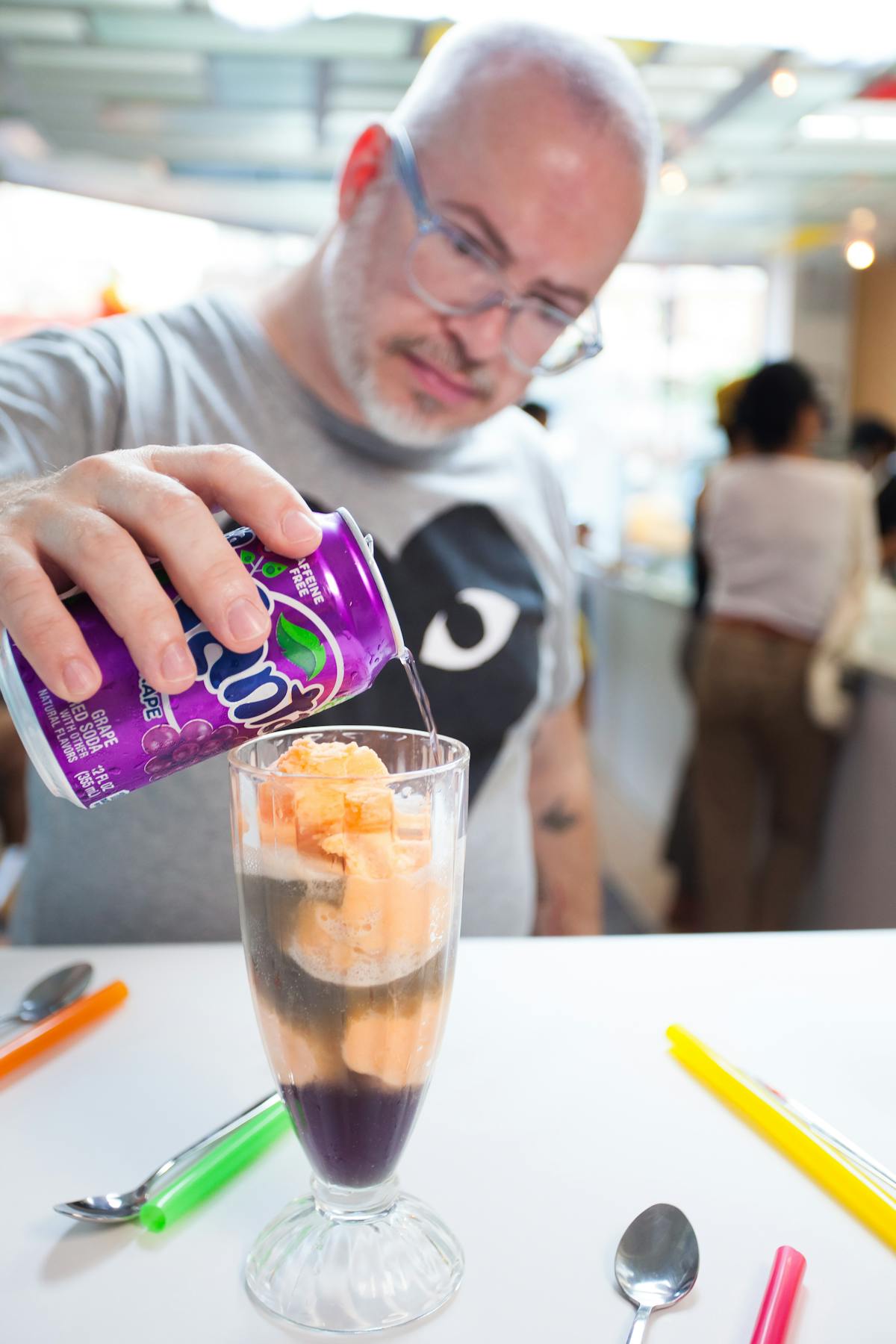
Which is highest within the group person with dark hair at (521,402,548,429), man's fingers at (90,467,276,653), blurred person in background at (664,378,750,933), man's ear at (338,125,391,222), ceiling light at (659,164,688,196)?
ceiling light at (659,164,688,196)

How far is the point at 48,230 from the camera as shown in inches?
206

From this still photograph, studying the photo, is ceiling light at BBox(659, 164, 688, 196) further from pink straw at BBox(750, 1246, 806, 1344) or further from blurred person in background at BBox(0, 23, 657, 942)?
pink straw at BBox(750, 1246, 806, 1344)

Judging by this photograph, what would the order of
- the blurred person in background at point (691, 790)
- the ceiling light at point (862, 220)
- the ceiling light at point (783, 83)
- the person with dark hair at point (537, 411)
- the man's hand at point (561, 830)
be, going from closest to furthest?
the man's hand at point (561, 830), the blurred person in background at point (691, 790), the person with dark hair at point (537, 411), the ceiling light at point (783, 83), the ceiling light at point (862, 220)

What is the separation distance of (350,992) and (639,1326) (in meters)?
0.21

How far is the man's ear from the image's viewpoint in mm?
1243

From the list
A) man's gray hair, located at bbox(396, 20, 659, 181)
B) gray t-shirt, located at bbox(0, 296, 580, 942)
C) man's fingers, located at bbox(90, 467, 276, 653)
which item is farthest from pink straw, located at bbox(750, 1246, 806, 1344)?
man's gray hair, located at bbox(396, 20, 659, 181)

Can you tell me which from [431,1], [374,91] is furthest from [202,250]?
[431,1]

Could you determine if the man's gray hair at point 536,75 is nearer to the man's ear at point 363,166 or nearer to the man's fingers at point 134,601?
the man's ear at point 363,166

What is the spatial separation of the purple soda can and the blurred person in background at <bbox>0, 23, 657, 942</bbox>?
490 mm

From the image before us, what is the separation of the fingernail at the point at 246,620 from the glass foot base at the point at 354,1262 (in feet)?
1.01

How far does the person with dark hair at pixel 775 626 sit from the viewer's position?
9.84 ft

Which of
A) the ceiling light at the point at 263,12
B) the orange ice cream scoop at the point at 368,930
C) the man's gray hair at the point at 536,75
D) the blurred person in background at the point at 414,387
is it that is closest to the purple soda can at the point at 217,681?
the orange ice cream scoop at the point at 368,930

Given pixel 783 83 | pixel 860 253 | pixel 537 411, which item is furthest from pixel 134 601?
pixel 860 253

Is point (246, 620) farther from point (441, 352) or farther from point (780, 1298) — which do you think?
point (441, 352)
